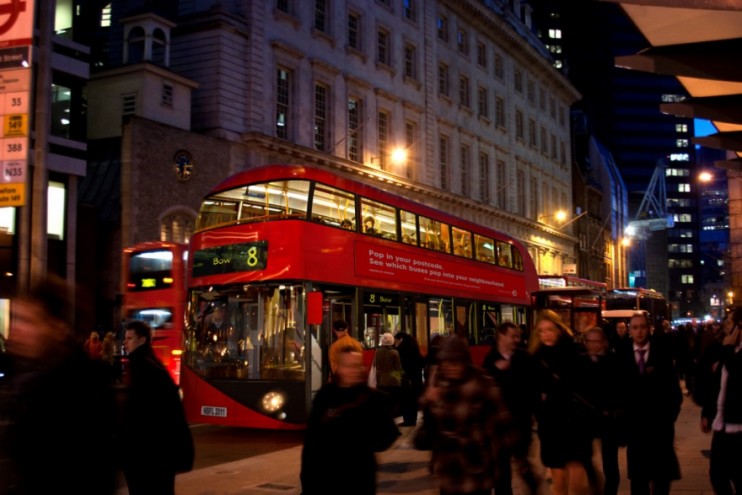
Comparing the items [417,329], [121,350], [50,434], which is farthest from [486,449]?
[121,350]

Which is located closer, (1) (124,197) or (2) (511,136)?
(1) (124,197)

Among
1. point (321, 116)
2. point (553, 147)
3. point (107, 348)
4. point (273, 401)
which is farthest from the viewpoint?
point (553, 147)

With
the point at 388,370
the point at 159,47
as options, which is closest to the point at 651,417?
the point at 388,370

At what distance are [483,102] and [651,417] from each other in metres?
47.6

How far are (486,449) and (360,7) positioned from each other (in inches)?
1457

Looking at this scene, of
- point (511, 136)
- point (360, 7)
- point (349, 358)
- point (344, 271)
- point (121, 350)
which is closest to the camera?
point (349, 358)

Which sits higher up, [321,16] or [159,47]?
[321,16]

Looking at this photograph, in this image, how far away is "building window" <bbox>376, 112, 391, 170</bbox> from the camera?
41000 mm

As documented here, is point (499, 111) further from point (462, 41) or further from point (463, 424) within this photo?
point (463, 424)

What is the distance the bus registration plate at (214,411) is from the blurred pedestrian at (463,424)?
360 inches

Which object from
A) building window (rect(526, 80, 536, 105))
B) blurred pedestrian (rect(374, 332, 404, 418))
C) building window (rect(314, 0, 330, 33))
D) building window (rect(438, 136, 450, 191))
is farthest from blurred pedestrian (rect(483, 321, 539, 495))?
building window (rect(526, 80, 536, 105))

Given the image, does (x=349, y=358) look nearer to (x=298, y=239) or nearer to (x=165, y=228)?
(x=298, y=239)

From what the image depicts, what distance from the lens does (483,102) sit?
53688mm

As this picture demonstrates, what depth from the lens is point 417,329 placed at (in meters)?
17.6
